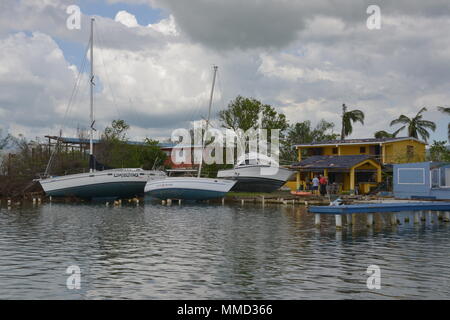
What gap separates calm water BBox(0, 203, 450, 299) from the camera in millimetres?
11656

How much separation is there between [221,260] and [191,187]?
1084 inches

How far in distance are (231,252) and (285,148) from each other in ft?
183

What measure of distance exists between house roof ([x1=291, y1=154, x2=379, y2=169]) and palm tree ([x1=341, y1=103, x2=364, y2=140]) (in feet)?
67.0

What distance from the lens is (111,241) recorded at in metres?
19.7

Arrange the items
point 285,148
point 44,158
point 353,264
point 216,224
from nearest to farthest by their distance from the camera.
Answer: point 353,264, point 216,224, point 44,158, point 285,148

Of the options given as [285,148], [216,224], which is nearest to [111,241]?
[216,224]

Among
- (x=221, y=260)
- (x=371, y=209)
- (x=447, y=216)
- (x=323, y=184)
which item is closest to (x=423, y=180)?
(x=447, y=216)

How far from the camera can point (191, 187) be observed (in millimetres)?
42844

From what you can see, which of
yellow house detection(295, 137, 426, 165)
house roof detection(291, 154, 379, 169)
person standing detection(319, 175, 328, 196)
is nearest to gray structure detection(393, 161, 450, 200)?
person standing detection(319, 175, 328, 196)

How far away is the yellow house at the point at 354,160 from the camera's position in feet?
155

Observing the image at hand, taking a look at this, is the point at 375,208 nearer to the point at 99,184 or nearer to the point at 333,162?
the point at 333,162

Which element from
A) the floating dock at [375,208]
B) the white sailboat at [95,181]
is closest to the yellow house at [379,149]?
the white sailboat at [95,181]
